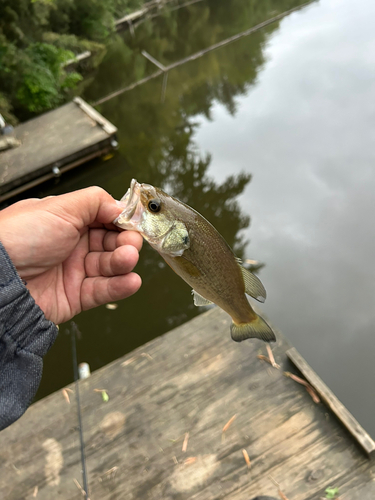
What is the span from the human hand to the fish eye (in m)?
0.22

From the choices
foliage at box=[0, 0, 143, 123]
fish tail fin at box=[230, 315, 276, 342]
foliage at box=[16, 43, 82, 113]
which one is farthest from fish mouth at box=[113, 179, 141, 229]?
foliage at box=[16, 43, 82, 113]

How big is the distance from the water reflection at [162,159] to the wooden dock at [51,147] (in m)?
0.43

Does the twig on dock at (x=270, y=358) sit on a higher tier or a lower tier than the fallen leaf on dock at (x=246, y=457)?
higher

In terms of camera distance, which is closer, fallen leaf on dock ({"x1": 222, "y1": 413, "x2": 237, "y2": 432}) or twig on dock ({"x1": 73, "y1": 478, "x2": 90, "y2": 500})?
twig on dock ({"x1": 73, "y1": 478, "x2": 90, "y2": 500})

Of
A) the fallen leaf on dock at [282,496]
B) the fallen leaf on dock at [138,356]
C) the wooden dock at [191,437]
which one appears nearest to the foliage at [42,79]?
the fallen leaf on dock at [138,356]

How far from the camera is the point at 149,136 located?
936 cm

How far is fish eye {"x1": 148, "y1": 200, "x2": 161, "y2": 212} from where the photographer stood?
1544mm

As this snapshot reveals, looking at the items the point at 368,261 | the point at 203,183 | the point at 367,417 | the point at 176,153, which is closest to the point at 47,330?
the point at 367,417

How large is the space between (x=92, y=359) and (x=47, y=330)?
357 cm

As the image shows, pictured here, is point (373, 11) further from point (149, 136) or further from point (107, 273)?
point (107, 273)

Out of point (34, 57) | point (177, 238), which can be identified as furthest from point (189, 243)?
point (34, 57)

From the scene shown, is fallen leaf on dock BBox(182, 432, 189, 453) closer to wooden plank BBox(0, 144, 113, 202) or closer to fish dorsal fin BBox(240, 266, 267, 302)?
fish dorsal fin BBox(240, 266, 267, 302)

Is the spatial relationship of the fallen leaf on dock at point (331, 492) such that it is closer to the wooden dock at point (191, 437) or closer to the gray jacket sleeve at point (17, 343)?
the wooden dock at point (191, 437)

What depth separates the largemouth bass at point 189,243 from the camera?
155cm
